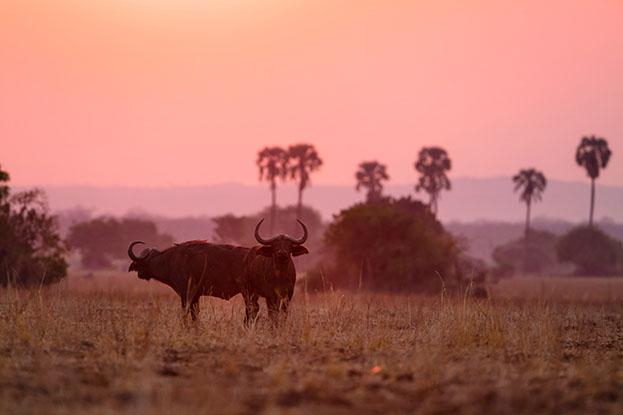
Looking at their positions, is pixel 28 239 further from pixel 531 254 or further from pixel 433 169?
pixel 531 254

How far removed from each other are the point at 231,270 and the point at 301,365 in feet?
18.3

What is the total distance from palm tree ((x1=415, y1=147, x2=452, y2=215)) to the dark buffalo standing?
60188 mm

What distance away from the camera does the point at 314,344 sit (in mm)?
12750

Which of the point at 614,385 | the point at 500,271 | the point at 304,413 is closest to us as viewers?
the point at 304,413

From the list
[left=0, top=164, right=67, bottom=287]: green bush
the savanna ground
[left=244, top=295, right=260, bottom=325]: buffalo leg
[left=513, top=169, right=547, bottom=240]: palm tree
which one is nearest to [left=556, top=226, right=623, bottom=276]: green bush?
[left=513, top=169, right=547, bottom=240]: palm tree

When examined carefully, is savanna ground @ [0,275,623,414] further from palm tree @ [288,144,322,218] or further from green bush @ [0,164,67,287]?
palm tree @ [288,144,322,218]

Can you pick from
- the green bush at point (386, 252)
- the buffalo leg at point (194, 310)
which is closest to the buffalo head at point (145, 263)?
the buffalo leg at point (194, 310)

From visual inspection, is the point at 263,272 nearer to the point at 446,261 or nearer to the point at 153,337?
the point at 153,337

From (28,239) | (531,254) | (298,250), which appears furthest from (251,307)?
(531,254)

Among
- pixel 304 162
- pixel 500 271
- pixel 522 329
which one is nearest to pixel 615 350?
pixel 522 329

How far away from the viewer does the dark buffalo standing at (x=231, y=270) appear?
15.1 metres

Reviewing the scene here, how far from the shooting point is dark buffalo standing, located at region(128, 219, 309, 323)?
49.5 feet

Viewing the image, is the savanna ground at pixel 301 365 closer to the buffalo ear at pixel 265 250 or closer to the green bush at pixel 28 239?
the buffalo ear at pixel 265 250

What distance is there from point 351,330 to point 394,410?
5.82 metres
